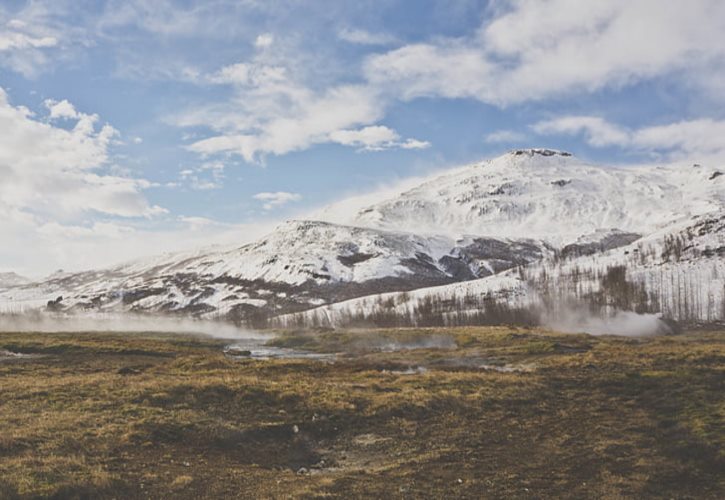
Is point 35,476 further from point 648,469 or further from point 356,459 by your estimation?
point 648,469

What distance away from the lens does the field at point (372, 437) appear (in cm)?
2334

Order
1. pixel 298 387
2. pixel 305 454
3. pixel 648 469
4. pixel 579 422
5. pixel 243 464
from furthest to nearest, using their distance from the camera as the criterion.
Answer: pixel 298 387 → pixel 579 422 → pixel 305 454 → pixel 243 464 → pixel 648 469

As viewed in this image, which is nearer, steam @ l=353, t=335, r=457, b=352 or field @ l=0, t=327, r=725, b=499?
field @ l=0, t=327, r=725, b=499

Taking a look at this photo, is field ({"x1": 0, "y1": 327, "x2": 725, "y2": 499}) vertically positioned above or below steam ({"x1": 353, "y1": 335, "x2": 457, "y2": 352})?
above

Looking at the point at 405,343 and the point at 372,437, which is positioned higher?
the point at 372,437

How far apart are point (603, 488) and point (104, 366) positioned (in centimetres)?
6407

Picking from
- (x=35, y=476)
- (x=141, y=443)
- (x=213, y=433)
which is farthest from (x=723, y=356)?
(x=35, y=476)

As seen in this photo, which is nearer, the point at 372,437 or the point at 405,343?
the point at 372,437

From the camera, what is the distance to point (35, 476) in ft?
72.9

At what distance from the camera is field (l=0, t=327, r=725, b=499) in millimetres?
23344

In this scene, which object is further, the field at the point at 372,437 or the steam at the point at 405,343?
the steam at the point at 405,343

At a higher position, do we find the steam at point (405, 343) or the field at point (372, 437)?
the field at point (372, 437)

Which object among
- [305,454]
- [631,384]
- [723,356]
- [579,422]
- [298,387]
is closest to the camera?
[305,454]

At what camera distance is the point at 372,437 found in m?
33.0
